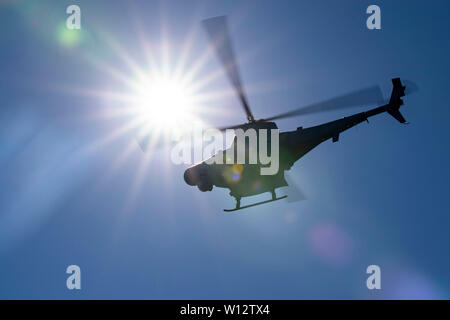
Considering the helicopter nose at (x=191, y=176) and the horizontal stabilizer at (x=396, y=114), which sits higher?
the horizontal stabilizer at (x=396, y=114)

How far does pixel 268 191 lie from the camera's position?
27.4 meters

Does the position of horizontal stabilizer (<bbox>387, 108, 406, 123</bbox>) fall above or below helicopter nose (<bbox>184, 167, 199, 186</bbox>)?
above

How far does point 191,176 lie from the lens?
29.5 m

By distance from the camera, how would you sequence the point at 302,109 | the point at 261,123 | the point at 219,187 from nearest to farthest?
the point at 302,109 < the point at 261,123 < the point at 219,187

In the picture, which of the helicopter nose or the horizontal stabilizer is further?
the helicopter nose

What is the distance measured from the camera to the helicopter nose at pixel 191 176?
96.4 ft

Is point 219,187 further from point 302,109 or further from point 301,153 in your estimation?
point 302,109

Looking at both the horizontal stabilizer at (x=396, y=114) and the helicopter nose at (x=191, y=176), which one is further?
the helicopter nose at (x=191, y=176)

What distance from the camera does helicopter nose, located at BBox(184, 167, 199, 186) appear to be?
29391mm

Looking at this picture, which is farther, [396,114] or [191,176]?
[191,176]

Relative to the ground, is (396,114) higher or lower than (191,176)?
higher
